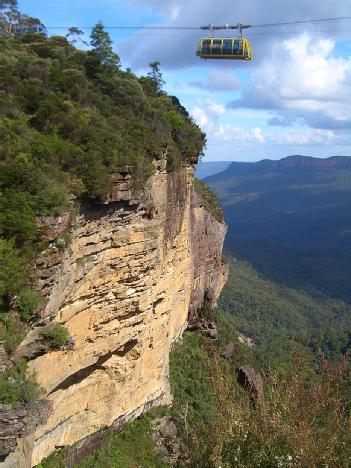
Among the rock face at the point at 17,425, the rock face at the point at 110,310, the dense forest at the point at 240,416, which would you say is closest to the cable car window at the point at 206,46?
the rock face at the point at 110,310

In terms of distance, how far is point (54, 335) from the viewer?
1354 centimetres

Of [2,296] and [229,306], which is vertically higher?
[2,296]

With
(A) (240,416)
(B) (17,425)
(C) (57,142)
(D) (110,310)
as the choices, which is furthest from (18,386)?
(C) (57,142)

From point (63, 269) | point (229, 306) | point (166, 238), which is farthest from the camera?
point (229, 306)

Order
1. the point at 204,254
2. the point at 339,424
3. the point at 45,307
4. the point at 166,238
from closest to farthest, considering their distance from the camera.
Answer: the point at 339,424 < the point at 45,307 < the point at 166,238 < the point at 204,254

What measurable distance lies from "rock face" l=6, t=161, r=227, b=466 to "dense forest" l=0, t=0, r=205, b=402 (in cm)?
76

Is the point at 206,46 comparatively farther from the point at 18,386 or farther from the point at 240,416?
the point at 240,416

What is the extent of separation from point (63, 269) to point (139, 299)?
5578mm

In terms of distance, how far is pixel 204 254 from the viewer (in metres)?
36.3

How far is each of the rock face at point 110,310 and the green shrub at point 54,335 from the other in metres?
0.26

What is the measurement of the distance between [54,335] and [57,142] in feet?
20.0

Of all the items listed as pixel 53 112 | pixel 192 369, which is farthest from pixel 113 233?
pixel 192 369

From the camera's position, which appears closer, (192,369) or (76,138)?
(76,138)

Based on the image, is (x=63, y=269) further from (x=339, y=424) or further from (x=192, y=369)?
(x=192, y=369)
